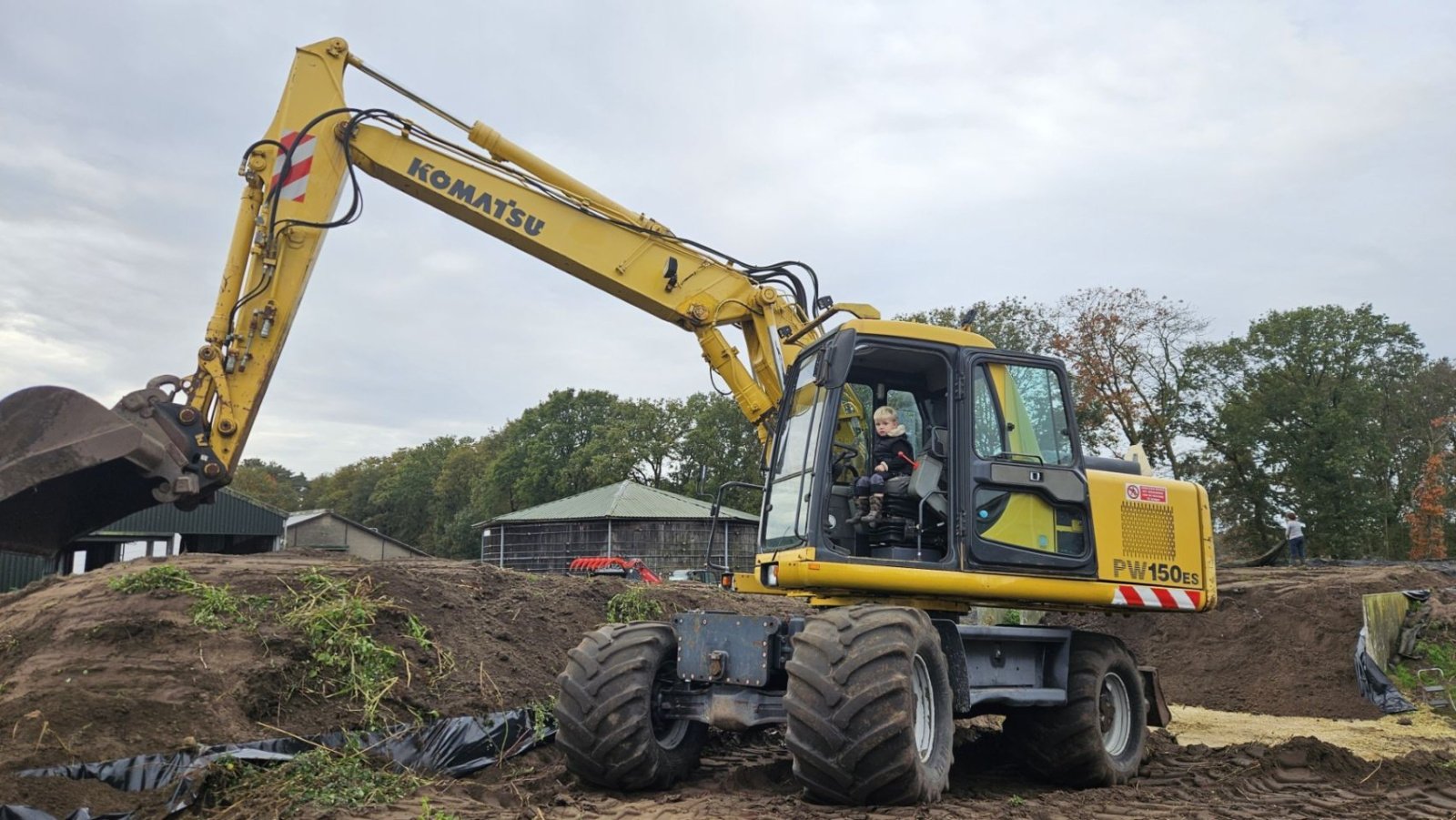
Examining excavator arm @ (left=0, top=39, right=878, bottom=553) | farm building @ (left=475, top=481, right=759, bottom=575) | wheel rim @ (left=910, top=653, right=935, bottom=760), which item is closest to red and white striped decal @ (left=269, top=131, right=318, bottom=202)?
excavator arm @ (left=0, top=39, right=878, bottom=553)

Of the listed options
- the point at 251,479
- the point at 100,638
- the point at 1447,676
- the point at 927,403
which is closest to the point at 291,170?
the point at 100,638

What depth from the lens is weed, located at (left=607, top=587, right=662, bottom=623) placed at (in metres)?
10.6

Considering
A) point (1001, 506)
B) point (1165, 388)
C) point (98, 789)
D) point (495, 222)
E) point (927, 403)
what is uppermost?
point (1165, 388)

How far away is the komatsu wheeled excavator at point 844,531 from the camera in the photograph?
581cm

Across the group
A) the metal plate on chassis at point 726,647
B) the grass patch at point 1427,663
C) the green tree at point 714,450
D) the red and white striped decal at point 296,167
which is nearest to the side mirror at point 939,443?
the metal plate on chassis at point 726,647

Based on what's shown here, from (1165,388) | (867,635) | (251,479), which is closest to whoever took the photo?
(867,635)

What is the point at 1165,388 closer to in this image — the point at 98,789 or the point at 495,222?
the point at 495,222

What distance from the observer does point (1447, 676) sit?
1215 cm

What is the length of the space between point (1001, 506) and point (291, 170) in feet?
19.1

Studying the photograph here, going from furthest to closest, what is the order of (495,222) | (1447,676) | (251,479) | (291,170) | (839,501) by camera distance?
(251,479) < (1447,676) < (495,222) < (291,170) < (839,501)

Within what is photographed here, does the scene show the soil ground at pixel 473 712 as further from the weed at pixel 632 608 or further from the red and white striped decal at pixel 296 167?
the red and white striped decal at pixel 296 167

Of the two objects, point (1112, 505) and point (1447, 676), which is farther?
point (1447, 676)

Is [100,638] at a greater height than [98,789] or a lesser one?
greater

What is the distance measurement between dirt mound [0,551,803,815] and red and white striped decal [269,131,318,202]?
10.00 ft
